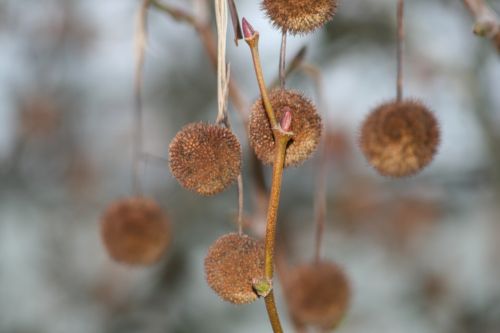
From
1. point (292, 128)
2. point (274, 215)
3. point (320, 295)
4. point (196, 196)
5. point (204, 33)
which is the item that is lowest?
point (196, 196)

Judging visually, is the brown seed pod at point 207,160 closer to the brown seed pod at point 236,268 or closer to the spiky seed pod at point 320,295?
the brown seed pod at point 236,268

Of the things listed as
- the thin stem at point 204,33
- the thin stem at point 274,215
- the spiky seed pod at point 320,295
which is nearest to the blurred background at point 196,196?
the thin stem at point 204,33

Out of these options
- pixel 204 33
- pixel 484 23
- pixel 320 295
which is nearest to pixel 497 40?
pixel 484 23

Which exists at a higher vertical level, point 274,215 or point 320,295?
point 274,215

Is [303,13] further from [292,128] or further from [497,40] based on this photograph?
[497,40]

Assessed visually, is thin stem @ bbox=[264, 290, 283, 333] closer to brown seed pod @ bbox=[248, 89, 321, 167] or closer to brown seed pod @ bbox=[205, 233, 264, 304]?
brown seed pod @ bbox=[205, 233, 264, 304]

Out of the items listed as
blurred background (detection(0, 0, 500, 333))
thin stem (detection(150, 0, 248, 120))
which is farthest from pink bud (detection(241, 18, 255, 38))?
blurred background (detection(0, 0, 500, 333))
